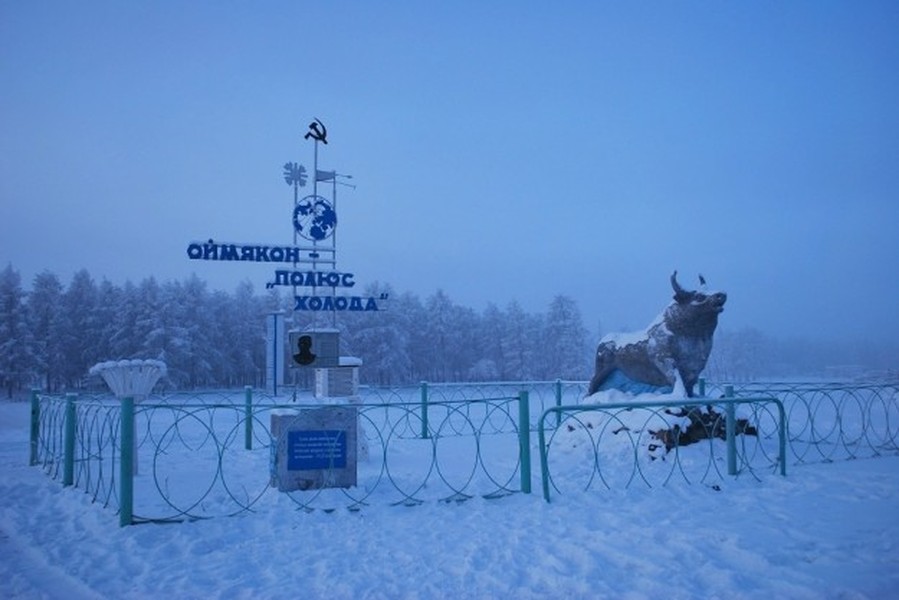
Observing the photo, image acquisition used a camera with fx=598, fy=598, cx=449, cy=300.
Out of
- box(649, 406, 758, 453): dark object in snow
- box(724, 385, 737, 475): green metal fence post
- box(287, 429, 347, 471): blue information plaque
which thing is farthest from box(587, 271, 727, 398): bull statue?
box(287, 429, 347, 471): blue information plaque

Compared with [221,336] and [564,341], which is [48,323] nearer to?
[221,336]

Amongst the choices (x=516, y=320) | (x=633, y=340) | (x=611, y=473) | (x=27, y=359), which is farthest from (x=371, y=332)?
(x=611, y=473)

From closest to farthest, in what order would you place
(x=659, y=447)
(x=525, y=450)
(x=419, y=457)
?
1. (x=525, y=450)
2. (x=659, y=447)
3. (x=419, y=457)

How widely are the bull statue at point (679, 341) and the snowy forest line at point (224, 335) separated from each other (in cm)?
2245

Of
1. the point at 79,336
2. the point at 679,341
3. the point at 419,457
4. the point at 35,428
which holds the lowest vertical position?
the point at 419,457

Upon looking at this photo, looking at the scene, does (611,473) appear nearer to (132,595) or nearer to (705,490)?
(705,490)

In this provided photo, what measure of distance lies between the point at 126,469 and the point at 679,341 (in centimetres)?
939

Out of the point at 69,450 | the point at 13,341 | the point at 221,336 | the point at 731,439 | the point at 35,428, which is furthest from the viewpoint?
the point at 221,336

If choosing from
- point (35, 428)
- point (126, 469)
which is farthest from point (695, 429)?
point (35, 428)

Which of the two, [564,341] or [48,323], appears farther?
[564,341]

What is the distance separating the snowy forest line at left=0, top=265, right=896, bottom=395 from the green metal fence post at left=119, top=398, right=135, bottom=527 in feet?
84.4

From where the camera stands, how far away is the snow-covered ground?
173 inches

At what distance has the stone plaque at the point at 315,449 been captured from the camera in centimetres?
718

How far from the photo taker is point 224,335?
4909 centimetres
